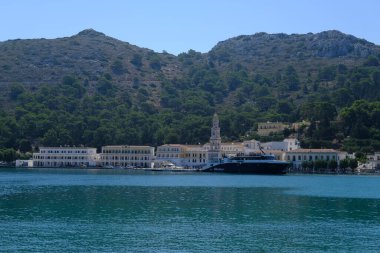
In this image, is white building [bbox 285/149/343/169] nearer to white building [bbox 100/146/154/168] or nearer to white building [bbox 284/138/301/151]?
white building [bbox 284/138/301/151]

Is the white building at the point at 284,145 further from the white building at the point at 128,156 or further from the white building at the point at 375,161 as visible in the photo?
the white building at the point at 128,156

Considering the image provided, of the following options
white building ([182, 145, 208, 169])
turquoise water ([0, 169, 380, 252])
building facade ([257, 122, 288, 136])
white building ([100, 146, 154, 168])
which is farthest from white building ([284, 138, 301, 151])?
turquoise water ([0, 169, 380, 252])

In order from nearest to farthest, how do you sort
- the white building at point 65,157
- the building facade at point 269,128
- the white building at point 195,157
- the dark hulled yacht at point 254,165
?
the dark hulled yacht at point 254,165
the white building at point 195,157
the white building at point 65,157
the building facade at point 269,128

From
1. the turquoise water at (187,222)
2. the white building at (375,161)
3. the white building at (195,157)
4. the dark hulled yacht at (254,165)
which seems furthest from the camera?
the white building at (195,157)

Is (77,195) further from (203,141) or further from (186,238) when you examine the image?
(203,141)

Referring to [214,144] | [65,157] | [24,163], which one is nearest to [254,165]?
[214,144]

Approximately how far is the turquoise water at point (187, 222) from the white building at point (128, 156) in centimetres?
9181

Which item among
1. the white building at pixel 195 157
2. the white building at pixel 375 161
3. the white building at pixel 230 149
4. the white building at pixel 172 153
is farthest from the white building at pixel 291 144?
the white building at pixel 172 153

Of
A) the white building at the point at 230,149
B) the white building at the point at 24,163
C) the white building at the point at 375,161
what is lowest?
the white building at the point at 24,163

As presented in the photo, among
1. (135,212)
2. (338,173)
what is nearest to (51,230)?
(135,212)

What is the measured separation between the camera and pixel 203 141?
17912 cm

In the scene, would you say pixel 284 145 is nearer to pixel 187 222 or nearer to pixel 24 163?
pixel 24 163

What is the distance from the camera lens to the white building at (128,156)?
552 feet

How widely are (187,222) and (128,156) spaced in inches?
4752
